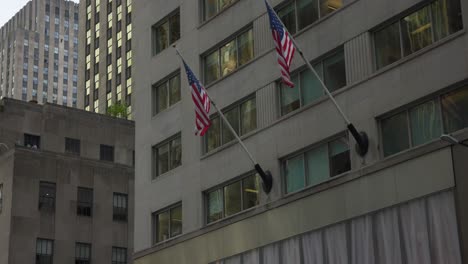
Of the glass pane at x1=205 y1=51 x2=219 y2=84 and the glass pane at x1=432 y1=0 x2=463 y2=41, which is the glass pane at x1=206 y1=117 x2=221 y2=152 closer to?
the glass pane at x1=205 y1=51 x2=219 y2=84

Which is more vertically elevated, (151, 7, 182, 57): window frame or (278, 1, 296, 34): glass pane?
(151, 7, 182, 57): window frame

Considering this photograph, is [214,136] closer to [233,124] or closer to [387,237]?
[233,124]

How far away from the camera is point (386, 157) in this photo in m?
32.9

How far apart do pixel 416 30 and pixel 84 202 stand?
38407 millimetres

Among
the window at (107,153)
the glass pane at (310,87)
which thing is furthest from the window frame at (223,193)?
the window at (107,153)

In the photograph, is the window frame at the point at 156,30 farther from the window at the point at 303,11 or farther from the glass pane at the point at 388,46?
the glass pane at the point at 388,46

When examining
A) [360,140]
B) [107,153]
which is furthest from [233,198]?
[107,153]

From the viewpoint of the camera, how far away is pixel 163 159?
46.6 metres

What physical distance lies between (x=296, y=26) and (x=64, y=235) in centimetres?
3170

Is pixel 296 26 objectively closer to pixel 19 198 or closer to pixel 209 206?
pixel 209 206

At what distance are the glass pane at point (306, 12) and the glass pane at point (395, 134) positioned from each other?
264 inches

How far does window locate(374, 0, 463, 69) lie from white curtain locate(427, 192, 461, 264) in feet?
19.6

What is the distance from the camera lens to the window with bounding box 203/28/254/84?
4188cm

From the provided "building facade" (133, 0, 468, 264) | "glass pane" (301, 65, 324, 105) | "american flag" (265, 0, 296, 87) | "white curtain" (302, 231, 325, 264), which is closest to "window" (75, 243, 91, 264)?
"building facade" (133, 0, 468, 264)
